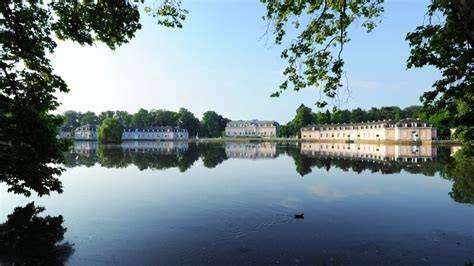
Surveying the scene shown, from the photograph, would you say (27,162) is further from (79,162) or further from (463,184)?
(79,162)

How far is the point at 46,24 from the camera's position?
6414mm

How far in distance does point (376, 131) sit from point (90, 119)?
129m

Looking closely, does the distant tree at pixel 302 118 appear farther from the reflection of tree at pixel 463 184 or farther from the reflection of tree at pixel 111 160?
the reflection of tree at pixel 463 184

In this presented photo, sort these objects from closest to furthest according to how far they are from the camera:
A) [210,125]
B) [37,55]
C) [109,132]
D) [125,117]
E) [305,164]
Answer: [37,55] < [305,164] < [109,132] < [210,125] < [125,117]

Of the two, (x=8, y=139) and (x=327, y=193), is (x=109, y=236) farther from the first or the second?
(x=327, y=193)

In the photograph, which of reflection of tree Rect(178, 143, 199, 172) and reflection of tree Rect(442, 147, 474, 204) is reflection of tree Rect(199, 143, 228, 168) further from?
reflection of tree Rect(442, 147, 474, 204)

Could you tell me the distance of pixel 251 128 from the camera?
127000 millimetres

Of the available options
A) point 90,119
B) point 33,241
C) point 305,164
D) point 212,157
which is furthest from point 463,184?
point 90,119

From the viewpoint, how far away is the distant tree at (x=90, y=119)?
13312 cm

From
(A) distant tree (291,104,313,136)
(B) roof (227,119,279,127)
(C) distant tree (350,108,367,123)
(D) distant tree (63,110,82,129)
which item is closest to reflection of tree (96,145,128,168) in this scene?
(A) distant tree (291,104,313,136)

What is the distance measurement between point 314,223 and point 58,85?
27.8 ft

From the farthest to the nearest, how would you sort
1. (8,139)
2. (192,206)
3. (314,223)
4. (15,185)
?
(192,206) → (314,223) → (15,185) → (8,139)

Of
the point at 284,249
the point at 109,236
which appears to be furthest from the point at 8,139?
the point at 284,249

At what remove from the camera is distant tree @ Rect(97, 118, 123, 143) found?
7275cm
